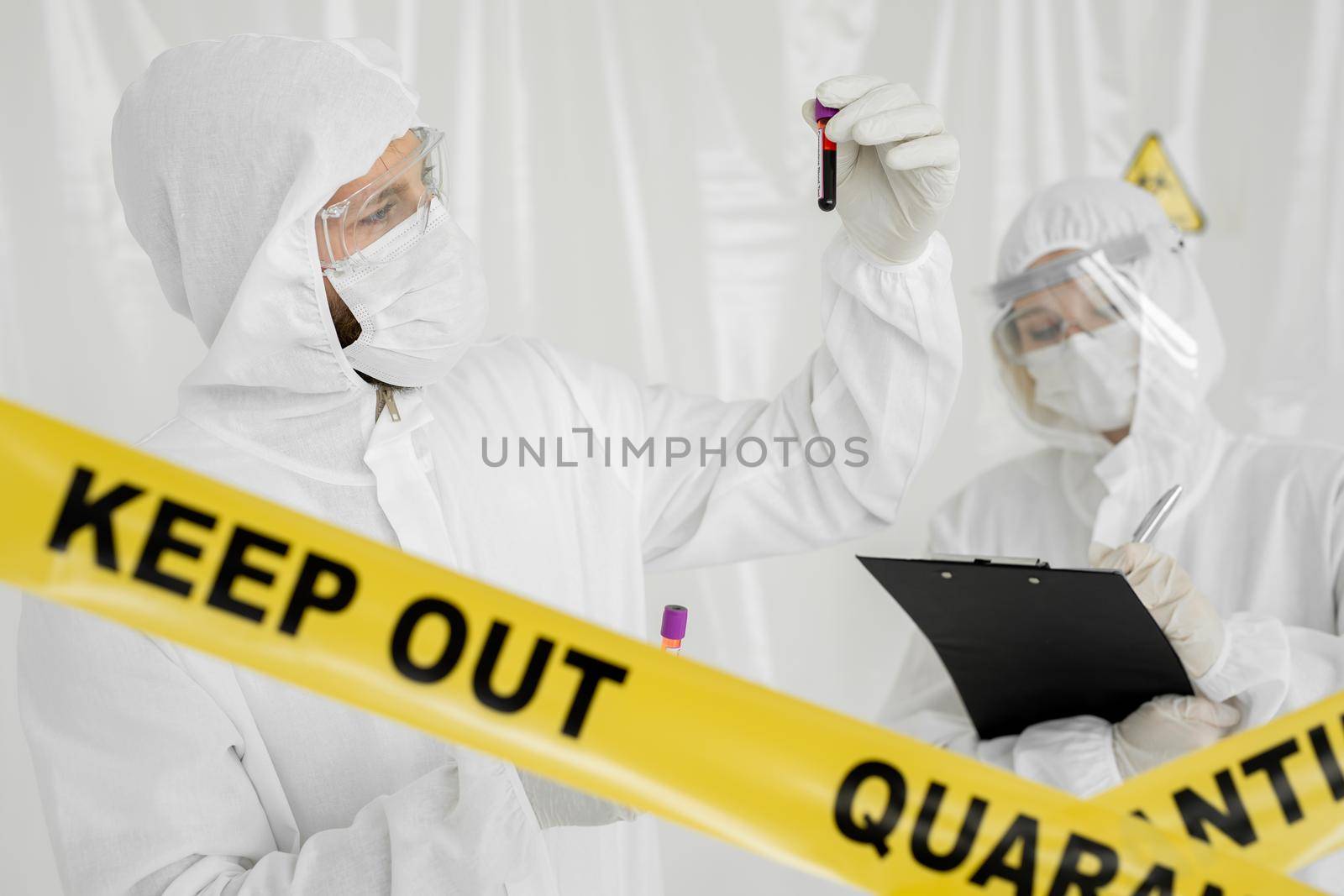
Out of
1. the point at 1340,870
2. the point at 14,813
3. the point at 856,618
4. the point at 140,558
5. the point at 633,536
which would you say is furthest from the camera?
the point at 856,618

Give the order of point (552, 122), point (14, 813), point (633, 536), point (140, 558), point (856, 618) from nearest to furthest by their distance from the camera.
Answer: point (140, 558) < point (633, 536) < point (14, 813) < point (552, 122) < point (856, 618)

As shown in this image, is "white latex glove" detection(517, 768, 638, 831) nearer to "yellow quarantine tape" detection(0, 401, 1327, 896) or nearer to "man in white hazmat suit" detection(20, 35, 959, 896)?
"man in white hazmat suit" detection(20, 35, 959, 896)

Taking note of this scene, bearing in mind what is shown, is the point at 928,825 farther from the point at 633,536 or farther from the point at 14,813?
the point at 14,813

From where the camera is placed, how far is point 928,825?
83cm

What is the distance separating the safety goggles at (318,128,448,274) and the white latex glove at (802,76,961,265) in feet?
1.55

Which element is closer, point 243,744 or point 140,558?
point 140,558

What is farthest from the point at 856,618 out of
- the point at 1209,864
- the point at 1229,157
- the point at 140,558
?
the point at 140,558

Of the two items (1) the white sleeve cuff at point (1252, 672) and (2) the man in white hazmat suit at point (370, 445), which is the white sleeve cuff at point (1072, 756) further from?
(2) the man in white hazmat suit at point (370, 445)

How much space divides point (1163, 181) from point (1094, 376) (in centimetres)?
125

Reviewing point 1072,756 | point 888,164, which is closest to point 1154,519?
point 1072,756

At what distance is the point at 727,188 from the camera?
9.04 ft

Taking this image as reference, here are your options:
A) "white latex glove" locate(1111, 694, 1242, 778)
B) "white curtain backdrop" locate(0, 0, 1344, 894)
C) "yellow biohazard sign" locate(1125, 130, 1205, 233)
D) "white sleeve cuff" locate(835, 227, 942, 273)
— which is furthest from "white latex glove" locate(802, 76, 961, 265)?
"yellow biohazard sign" locate(1125, 130, 1205, 233)

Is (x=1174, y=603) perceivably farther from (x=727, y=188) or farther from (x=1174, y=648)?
(x=727, y=188)

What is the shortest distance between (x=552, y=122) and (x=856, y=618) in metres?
1.42
